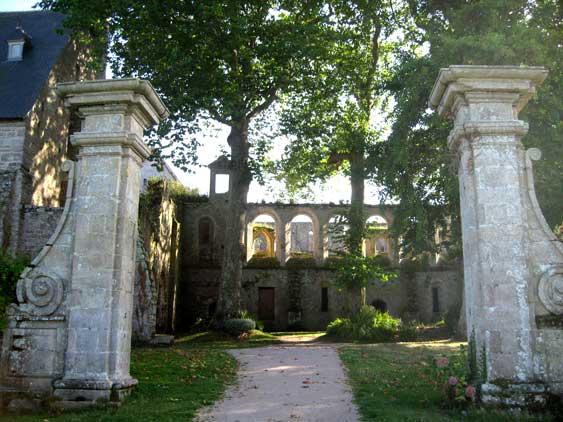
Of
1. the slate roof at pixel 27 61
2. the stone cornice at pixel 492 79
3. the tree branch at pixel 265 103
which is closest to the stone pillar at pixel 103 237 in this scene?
the stone cornice at pixel 492 79

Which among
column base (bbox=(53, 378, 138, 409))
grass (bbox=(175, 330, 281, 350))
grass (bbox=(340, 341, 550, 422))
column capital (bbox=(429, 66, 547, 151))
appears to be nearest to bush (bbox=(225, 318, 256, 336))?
grass (bbox=(175, 330, 281, 350))

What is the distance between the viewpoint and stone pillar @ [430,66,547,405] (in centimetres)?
557

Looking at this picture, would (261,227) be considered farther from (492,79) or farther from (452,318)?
(492,79)

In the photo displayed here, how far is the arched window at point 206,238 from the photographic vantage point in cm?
2703

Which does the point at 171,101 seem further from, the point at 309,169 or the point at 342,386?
the point at 342,386

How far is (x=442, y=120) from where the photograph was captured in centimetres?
1366

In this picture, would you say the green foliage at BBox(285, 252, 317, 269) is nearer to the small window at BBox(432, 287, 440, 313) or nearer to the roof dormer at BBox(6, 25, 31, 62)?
the small window at BBox(432, 287, 440, 313)

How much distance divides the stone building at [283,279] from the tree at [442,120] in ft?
27.1

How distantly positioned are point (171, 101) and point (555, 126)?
999 centimetres

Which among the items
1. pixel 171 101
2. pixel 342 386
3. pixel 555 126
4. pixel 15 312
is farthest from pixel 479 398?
pixel 171 101

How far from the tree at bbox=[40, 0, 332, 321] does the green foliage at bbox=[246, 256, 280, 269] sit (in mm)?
8762

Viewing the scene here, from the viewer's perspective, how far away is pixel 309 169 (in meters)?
20.0

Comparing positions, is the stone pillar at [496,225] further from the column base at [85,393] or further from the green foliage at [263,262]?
the green foliage at [263,262]

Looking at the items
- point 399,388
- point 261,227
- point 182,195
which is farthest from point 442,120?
point 261,227
